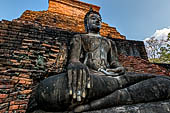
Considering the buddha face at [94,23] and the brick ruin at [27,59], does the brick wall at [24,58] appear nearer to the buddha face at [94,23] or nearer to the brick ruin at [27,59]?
the brick ruin at [27,59]

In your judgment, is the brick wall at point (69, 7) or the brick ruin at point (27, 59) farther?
the brick wall at point (69, 7)

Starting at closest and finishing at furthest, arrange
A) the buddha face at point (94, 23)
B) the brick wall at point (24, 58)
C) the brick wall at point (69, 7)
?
the brick wall at point (24, 58), the buddha face at point (94, 23), the brick wall at point (69, 7)

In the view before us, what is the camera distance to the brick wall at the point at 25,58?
203 centimetres

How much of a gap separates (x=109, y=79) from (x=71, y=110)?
660 millimetres

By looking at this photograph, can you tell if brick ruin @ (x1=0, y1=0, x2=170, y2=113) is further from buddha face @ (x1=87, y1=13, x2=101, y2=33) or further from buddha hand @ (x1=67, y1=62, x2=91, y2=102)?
buddha hand @ (x1=67, y1=62, x2=91, y2=102)

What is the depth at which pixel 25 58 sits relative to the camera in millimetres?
2611

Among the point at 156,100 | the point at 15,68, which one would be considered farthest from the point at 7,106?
the point at 156,100

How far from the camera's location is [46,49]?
2928mm

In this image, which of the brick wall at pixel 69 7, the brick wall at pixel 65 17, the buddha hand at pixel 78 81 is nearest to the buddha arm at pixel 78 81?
the buddha hand at pixel 78 81

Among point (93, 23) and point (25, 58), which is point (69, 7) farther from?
point (25, 58)

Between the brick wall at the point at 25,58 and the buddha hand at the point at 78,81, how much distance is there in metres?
1.44

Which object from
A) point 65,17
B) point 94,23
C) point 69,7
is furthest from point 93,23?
point 69,7

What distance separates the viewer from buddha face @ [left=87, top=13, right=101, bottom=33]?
2425mm

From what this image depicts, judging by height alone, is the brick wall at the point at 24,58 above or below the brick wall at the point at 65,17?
below
